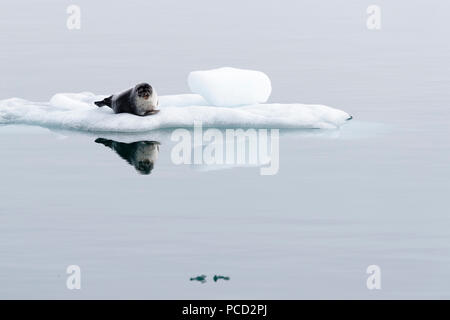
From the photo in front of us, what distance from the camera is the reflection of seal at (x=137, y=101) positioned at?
46.4 ft

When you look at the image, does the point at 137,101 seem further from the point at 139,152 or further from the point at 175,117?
the point at 139,152

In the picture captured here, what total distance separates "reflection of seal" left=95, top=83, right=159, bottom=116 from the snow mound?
27.5 inches

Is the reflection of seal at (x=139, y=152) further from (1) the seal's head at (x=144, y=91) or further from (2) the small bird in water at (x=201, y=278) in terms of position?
(2) the small bird in water at (x=201, y=278)

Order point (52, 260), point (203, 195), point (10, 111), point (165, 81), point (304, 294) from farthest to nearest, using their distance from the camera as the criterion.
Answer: point (165, 81), point (10, 111), point (203, 195), point (52, 260), point (304, 294)

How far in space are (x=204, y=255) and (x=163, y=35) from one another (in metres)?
12.2

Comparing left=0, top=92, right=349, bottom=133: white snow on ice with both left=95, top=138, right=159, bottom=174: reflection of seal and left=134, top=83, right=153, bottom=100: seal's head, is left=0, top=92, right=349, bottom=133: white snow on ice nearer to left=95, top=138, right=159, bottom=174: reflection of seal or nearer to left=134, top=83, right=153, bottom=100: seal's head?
left=134, top=83, right=153, bottom=100: seal's head

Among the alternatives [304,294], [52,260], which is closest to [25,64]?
[52,260]

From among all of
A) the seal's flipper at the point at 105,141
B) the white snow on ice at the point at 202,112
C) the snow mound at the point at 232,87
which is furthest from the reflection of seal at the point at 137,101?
the seal's flipper at the point at 105,141

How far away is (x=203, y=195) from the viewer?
35.5ft

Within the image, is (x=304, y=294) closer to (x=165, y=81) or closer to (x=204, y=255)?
(x=204, y=255)

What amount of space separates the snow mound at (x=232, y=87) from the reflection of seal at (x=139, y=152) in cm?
175

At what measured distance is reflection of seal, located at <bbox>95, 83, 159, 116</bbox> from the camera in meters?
14.1

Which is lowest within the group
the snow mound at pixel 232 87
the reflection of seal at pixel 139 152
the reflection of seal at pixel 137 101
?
the reflection of seal at pixel 139 152

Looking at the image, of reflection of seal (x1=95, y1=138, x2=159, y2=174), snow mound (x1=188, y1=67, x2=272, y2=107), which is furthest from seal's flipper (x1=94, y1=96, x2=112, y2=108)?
reflection of seal (x1=95, y1=138, x2=159, y2=174)
